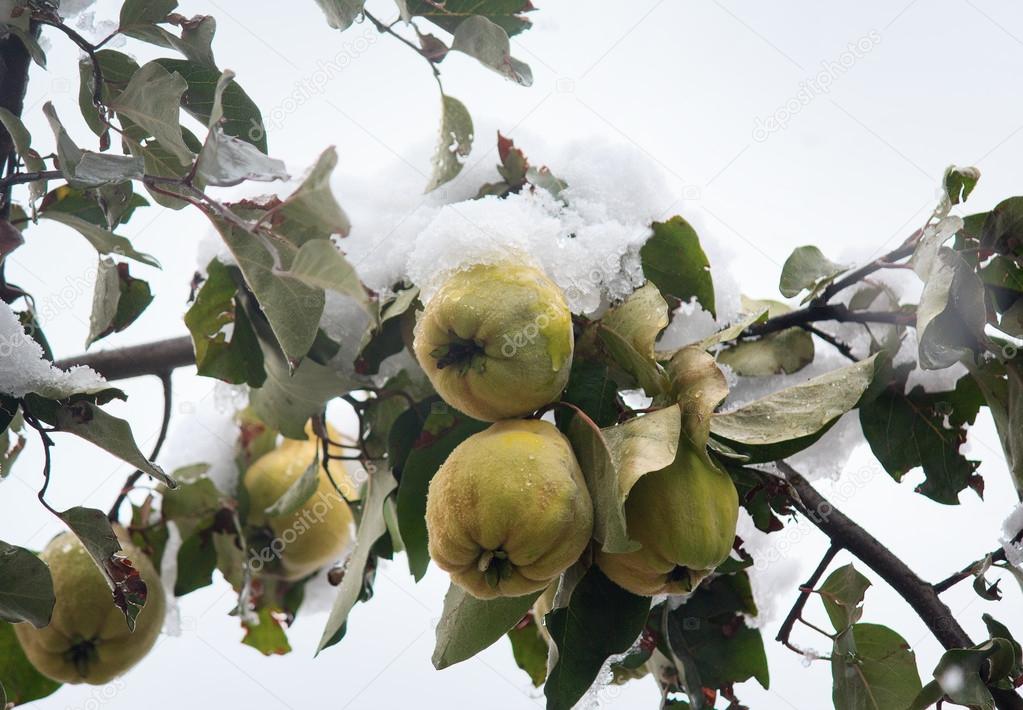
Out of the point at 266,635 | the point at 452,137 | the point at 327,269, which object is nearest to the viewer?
the point at 327,269

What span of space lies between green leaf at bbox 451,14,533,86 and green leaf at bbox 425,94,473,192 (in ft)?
0.38

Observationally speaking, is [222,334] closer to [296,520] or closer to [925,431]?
[296,520]

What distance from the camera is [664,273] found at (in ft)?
2.98

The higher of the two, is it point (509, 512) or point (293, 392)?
point (509, 512)

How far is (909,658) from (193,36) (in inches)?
37.8

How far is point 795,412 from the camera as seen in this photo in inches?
29.7

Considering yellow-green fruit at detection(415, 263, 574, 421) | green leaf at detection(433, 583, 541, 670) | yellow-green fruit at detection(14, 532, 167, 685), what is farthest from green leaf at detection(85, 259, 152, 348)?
green leaf at detection(433, 583, 541, 670)

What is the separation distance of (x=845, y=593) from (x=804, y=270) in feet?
1.13

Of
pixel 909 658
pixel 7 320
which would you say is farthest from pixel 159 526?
pixel 909 658

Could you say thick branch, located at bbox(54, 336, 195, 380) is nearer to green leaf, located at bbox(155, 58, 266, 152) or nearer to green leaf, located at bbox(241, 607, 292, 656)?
green leaf, located at bbox(155, 58, 266, 152)

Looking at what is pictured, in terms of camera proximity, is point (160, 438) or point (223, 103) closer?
point (223, 103)

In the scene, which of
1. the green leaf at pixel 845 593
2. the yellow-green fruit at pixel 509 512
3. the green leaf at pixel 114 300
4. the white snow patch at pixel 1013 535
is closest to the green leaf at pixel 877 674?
the green leaf at pixel 845 593

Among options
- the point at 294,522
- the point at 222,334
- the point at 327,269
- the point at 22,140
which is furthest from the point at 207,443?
the point at 327,269

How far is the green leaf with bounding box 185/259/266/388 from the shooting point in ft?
3.43
